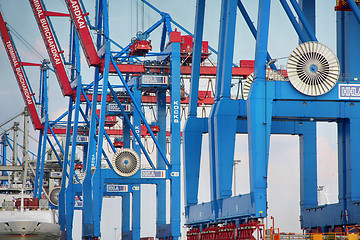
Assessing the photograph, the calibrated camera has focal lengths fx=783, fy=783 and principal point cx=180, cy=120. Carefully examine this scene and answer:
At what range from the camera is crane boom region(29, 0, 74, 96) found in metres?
70.8

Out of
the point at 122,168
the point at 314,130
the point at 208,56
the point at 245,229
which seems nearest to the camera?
the point at 245,229

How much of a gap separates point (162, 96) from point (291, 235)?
32299 mm

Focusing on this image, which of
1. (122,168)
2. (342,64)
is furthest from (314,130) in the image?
(122,168)

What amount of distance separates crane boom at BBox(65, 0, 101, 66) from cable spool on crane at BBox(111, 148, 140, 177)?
7.47 m

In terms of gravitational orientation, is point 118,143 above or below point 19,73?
below

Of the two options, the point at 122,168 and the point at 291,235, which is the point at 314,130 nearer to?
the point at 122,168

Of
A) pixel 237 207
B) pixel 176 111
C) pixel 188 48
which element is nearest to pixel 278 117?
pixel 237 207

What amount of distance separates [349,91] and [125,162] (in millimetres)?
22092

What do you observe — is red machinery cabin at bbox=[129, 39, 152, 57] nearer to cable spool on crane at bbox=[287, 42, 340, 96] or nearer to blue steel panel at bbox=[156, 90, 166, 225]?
blue steel panel at bbox=[156, 90, 166, 225]

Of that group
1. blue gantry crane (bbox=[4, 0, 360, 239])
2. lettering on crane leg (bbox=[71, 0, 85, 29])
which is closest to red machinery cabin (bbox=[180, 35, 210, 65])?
blue gantry crane (bbox=[4, 0, 360, 239])

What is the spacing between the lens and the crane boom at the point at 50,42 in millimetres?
70750

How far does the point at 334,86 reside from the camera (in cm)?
4188

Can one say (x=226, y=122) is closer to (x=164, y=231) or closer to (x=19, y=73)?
(x=164, y=231)

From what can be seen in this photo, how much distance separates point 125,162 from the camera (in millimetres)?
59062
